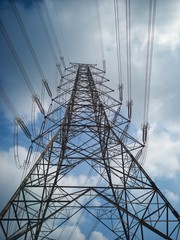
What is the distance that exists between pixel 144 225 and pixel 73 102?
A: 7.13 meters

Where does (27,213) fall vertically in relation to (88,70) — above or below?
below

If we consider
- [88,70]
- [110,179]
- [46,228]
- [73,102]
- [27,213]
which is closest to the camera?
[27,213]

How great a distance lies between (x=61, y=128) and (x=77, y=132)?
121 cm

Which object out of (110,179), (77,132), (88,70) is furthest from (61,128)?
(88,70)

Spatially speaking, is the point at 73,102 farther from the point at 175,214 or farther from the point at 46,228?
the point at 175,214

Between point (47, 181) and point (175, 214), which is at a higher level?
point (175, 214)

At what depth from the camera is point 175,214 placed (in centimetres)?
704

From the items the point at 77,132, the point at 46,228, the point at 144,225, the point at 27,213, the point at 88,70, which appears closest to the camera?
the point at 144,225

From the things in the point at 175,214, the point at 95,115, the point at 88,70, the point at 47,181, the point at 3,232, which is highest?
the point at 88,70

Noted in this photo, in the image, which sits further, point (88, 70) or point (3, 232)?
point (88, 70)

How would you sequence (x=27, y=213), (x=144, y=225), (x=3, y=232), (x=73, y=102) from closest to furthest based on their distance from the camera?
(x=3, y=232)
(x=144, y=225)
(x=27, y=213)
(x=73, y=102)

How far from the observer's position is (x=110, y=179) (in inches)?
331

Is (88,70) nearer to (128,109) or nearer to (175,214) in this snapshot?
(128,109)

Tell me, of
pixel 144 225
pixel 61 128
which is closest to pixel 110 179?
pixel 144 225
